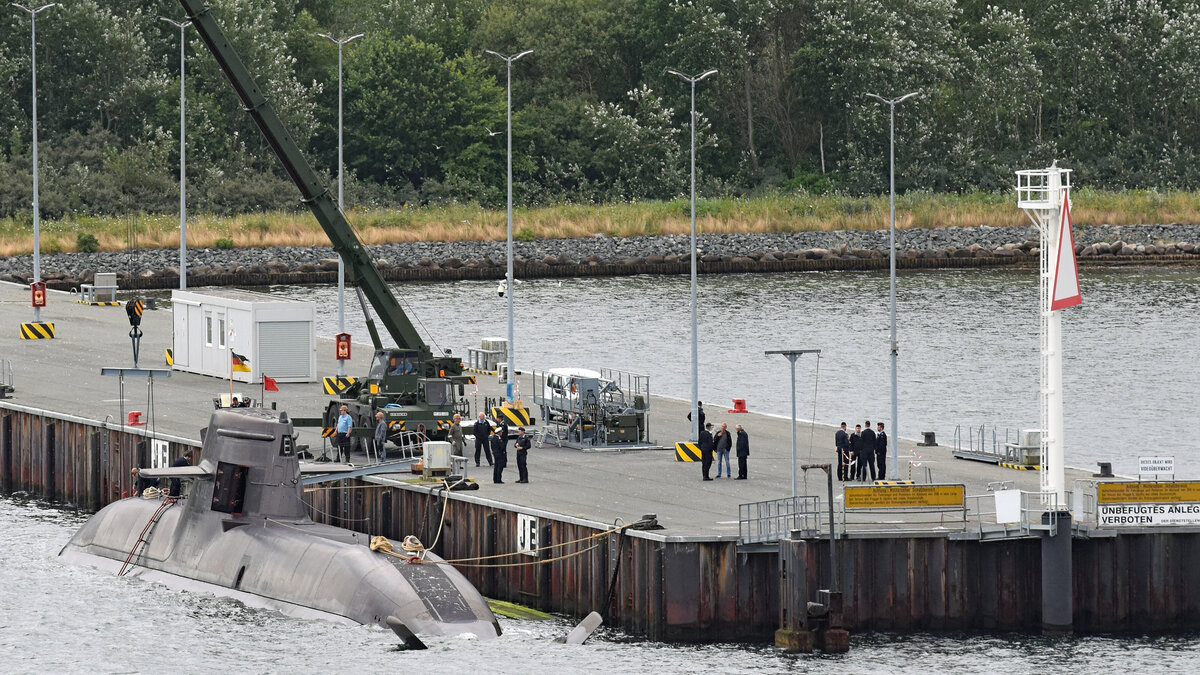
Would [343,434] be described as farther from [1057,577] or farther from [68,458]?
[1057,577]

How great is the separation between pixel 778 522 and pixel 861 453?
9.29 m

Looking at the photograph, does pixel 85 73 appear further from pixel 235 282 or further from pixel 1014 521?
pixel 1014 521

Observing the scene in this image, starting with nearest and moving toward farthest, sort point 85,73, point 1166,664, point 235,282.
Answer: point 1166,664, point 235,282, point 85,73

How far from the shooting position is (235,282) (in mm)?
130500

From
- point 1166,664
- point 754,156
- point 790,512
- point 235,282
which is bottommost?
point 1166,664

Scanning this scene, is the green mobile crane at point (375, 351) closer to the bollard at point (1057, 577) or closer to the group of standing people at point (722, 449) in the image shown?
the group of standing people at point (722, 449)

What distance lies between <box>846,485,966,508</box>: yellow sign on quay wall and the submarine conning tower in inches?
541

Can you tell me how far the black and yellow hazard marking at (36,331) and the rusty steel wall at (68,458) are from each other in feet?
57.2

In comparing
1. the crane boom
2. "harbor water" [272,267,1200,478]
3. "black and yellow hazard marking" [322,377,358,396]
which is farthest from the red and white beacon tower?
"black and yellow hazard marking" [322,377,358,396]

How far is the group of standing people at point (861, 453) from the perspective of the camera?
5397 cm

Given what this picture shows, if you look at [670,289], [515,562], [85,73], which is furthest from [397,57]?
[515,562]

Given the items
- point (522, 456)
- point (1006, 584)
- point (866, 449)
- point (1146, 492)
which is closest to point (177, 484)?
point (522, 456)

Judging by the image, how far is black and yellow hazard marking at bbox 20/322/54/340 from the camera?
84.1 m

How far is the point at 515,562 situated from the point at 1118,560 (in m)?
14.3
